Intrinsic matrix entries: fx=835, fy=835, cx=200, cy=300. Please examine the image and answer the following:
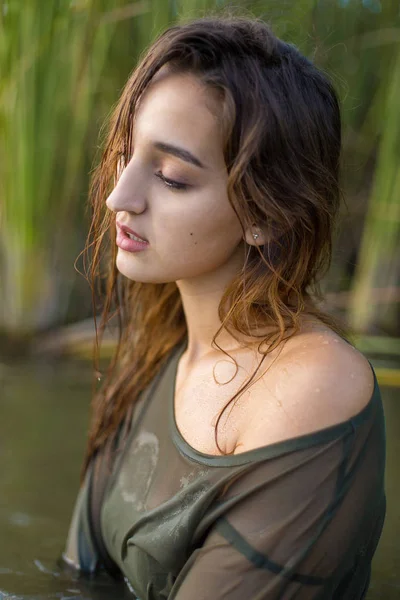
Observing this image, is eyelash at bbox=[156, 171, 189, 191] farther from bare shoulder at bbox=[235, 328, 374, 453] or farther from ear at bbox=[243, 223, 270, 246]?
bare shoulder at bbox=[235, 328, 374, 453]

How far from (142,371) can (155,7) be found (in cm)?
115

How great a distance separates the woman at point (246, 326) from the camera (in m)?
1.09

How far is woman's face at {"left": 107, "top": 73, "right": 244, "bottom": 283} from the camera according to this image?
3.79 ft

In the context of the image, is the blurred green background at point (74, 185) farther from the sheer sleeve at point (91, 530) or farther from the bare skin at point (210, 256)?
the bare skin at point (210, 256)

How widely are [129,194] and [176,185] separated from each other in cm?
7

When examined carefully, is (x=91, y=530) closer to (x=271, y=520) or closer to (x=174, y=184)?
(x=271, y=520)

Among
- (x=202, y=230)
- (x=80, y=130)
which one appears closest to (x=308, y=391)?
(x=202, y=230)

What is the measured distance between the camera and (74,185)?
2574mm

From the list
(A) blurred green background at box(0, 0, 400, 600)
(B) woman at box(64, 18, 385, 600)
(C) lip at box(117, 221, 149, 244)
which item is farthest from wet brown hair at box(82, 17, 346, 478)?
(A) blurred green background at box(0, 0, 400, 600)

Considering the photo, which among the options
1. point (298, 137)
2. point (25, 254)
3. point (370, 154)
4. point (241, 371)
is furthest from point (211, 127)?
point (370, 154)

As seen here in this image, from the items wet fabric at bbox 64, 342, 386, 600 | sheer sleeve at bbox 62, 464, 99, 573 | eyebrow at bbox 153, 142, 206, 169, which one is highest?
eyebrow at bbox 153, 142, 206, 169

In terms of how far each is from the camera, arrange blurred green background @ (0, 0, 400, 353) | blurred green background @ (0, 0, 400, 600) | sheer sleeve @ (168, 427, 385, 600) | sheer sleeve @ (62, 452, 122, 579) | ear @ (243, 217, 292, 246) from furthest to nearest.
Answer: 1. blurred green background @ (0, 0, 400, 353)
2. blurred green background @ (0, 0, 400, 600)
3. sheer sleeve @ (62, 452, 122, 579)
4. ear @ (243, 217, 292, 246)
5. sheer sleeve @ (168, 427, 385, 600)

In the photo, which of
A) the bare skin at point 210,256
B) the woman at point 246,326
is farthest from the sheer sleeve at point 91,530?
the bare skin at point 210,256

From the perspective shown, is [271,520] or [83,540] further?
[83,540]
